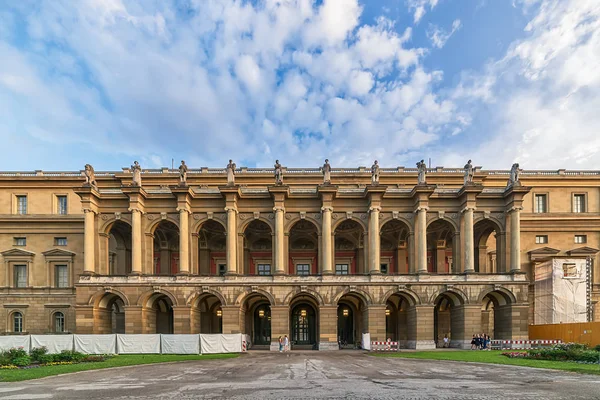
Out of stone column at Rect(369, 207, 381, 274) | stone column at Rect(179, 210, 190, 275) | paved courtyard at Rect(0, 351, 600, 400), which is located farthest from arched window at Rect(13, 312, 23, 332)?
stone column at Rect(369, 207, 381, 274)

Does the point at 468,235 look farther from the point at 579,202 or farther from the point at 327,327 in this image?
the point at 579,202

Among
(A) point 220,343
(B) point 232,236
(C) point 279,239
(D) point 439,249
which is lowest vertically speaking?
(A) point 220,343

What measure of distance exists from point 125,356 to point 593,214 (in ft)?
177

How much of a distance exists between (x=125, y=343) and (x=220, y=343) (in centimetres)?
757

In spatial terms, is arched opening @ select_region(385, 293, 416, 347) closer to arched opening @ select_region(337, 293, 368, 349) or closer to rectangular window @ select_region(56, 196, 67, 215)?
arched opening @ select_region(337, 293, 368, 349)

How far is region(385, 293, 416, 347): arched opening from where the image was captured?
41469 millimetres

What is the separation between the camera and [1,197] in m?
48.5

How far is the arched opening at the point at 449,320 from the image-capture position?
40062 mm

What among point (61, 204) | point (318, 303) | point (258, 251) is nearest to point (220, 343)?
point (318, 303)

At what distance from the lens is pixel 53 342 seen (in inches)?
1150

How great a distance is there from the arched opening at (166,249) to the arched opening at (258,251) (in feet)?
29.7

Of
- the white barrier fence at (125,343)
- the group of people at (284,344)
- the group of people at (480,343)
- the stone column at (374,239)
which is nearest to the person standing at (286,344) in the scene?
the group of people at (284,344)

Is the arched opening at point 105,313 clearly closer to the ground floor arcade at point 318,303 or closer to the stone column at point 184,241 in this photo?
the ground floor arcade at point 318,303

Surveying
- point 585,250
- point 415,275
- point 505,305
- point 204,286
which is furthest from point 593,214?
point 204,286
